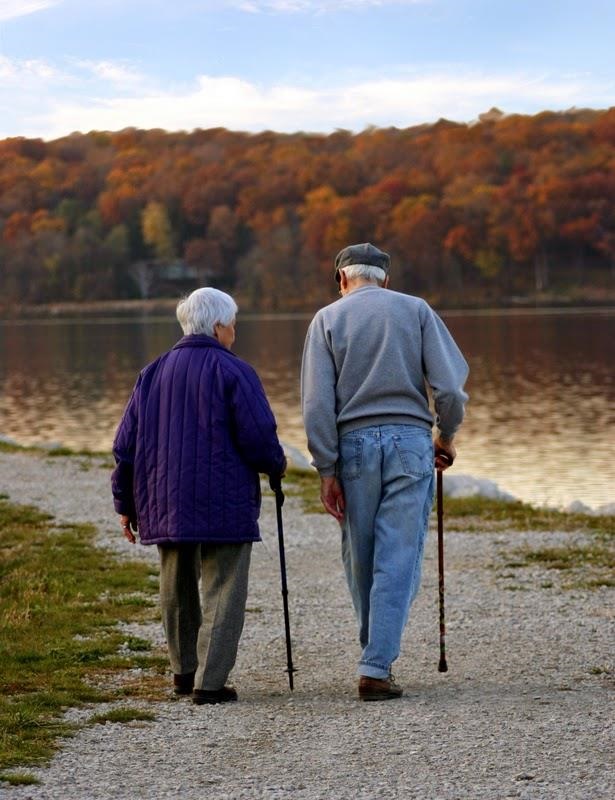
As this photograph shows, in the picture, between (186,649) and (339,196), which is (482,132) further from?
(186,649)

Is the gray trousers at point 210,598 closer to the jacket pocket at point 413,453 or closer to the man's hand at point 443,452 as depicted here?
the jacket pocket at point 413,453

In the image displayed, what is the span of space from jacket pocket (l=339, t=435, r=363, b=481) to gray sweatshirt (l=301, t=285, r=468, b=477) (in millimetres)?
44

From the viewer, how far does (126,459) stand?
6.46 metres

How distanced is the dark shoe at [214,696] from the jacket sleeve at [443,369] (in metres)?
1.61

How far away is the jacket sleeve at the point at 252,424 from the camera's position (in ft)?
20.3

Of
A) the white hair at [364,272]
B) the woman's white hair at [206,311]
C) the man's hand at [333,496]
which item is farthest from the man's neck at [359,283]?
the man's hand at [333,496]

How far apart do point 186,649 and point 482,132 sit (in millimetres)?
139732

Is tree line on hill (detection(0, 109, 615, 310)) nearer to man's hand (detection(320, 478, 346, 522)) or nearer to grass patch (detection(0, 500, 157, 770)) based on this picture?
grass patch (detection(0, 500, 157, 770))

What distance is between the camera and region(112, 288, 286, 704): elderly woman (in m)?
6.22

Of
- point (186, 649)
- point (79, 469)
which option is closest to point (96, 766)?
point (186, 649)

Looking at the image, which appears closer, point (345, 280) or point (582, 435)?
point (345, 280)

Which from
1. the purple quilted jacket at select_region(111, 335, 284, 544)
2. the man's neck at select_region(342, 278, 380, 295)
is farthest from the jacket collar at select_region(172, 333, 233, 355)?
the man's neck at select_region(342, 278, 380, 295)

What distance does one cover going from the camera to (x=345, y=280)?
257 inches

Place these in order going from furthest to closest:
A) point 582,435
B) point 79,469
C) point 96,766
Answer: point 582,435
point 79,469
point 96,766
